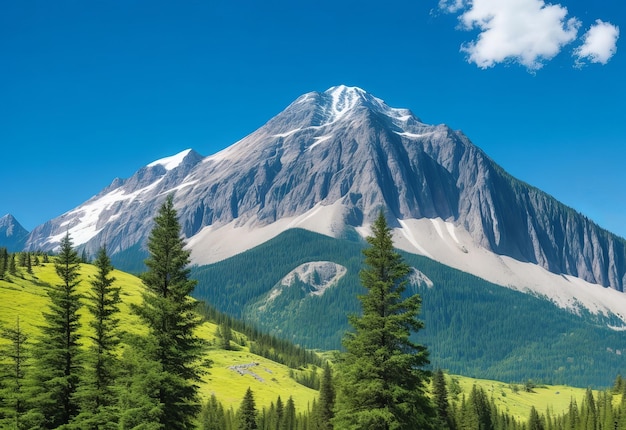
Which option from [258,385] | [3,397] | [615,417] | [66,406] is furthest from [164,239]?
[258,385]

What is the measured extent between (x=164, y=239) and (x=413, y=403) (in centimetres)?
1686

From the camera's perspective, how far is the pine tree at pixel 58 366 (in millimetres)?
37656

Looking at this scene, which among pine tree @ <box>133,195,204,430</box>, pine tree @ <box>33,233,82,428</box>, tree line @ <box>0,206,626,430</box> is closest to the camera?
tree line @ <box>0,206,626,430</box>

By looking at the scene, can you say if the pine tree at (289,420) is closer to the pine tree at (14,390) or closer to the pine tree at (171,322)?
the pine tree at (14,390)

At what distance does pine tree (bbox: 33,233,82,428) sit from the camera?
3766 centimetres

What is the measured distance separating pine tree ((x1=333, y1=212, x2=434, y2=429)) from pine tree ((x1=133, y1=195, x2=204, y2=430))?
8632 mm

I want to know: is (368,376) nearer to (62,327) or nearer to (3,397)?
(62,327)

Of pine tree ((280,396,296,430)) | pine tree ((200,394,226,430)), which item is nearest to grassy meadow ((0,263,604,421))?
pine tree ((200,394,226,430))

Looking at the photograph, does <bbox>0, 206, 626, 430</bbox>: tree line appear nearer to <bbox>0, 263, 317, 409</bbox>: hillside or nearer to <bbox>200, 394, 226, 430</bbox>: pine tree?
<bbox>200, 394, 226, 430</bbox>: pine tree

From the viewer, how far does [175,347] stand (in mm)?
32594

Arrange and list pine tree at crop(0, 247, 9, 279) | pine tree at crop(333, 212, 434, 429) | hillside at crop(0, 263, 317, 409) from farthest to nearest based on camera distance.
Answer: pine tree at crop(0, 247, 9, 279) → hillside at crop(0, 263, 317, 409) → pine tree at crop(333, 212, 434, 429)

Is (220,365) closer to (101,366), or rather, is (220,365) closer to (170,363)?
(101,366)

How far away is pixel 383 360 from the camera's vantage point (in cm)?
3147

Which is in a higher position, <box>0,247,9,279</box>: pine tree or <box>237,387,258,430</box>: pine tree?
<box>0,247,9,279</box>: pine tree
